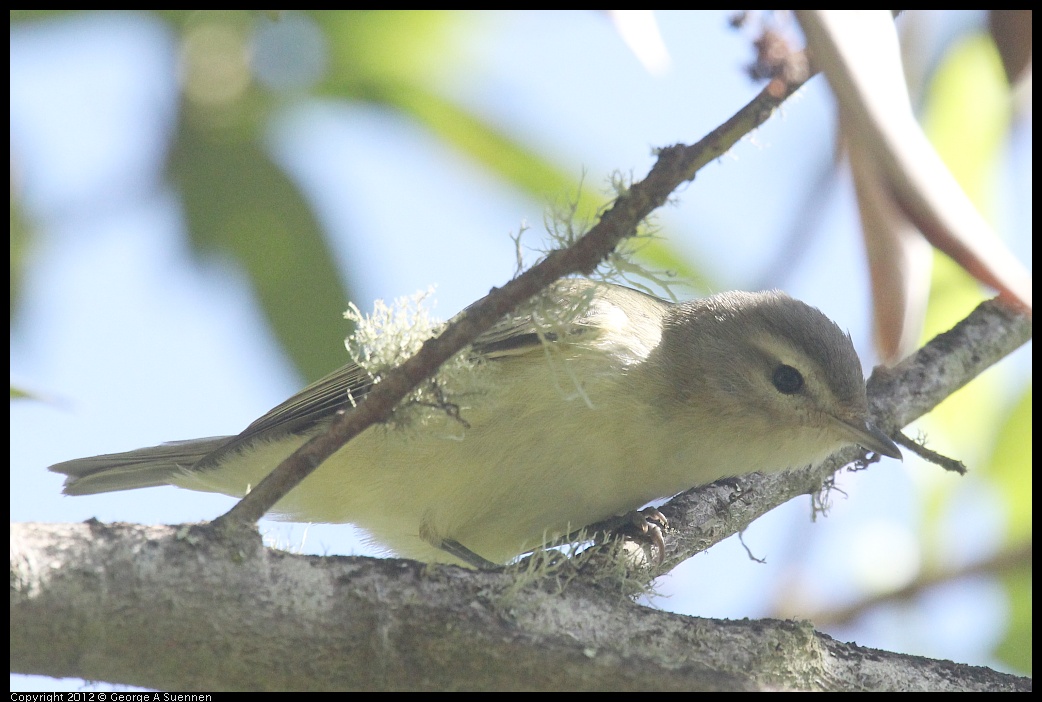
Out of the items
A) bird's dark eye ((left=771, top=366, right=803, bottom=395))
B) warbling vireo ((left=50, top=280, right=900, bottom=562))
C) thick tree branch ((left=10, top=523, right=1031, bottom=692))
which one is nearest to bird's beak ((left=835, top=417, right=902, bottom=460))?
warbling vireo ((left=50, top=280, right=900, bottom=562))

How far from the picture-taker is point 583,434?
3281 mm

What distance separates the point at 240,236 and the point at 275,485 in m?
2.06

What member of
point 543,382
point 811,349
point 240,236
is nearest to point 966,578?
point 811,349

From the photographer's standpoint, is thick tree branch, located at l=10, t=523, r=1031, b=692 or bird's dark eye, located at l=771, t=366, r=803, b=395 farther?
bird's dark eye, located at l=771, t=366, r=803, b=395

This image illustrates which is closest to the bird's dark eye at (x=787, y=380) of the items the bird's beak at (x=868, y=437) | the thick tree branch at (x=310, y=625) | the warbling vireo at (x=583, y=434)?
the warbling vireo at (x=583, y=434)

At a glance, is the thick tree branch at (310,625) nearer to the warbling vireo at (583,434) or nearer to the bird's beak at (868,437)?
the warbling vireo at (583,434)

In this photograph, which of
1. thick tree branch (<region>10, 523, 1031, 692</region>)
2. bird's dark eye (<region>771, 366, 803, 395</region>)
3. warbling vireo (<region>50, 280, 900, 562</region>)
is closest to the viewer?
thick tree branch (<region>10, 523, 1031, 692</region>)

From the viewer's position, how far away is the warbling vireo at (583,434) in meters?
3.32

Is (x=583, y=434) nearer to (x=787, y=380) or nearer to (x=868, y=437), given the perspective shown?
(x=787, y=380)

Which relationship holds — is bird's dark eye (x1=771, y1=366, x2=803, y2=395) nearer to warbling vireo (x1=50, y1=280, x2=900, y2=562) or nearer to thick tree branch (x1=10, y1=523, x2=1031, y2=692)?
warbling vireo (x1=50, y1=280, x2=900, y2=562)

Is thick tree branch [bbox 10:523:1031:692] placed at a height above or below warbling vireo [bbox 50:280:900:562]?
below

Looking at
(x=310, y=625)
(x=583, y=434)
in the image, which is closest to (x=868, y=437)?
(x=583, y=434)

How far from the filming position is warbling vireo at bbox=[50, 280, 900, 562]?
3316 millimetres

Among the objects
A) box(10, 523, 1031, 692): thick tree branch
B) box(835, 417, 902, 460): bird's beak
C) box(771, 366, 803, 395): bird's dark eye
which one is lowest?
box(10, 523, 1031, 692): thick tree branch
